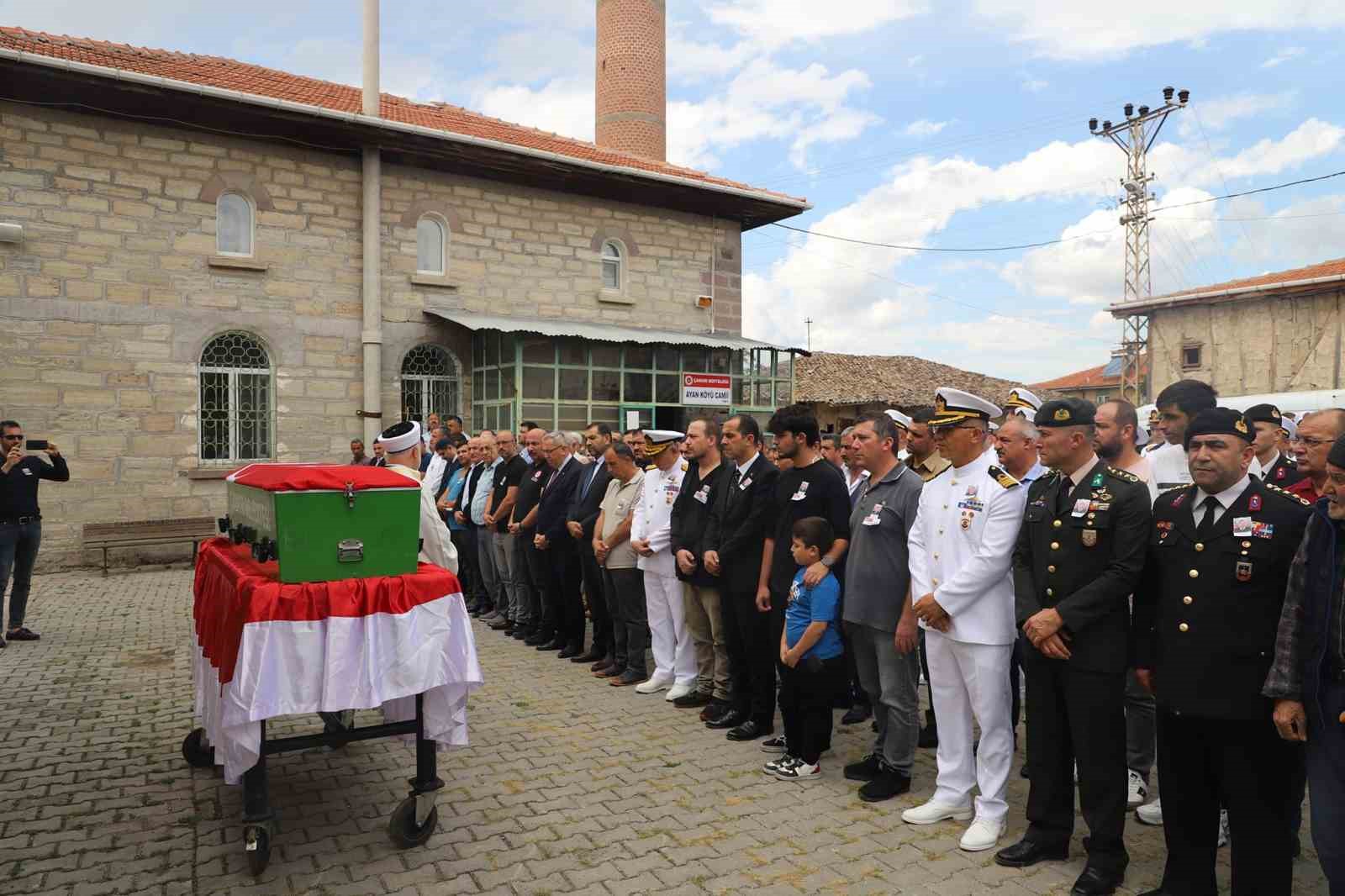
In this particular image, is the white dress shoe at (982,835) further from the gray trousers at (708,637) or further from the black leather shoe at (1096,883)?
the gray trousers at (708,637)

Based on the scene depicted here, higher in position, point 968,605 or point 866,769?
point 968,605

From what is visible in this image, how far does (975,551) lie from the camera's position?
4.30 meters

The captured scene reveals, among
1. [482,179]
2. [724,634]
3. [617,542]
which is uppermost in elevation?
[482,179]

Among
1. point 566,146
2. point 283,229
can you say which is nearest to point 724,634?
point 283,229

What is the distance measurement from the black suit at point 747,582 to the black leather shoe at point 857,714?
0.56m

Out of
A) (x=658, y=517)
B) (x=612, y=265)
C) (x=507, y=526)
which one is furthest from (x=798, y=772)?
(x=612, y=265)

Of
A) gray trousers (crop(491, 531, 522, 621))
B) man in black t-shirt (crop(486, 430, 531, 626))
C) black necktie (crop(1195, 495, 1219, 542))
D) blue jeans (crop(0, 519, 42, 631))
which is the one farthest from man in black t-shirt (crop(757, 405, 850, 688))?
blue jeans (crop(0, 519, 42, 631))

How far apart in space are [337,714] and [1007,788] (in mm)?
3838

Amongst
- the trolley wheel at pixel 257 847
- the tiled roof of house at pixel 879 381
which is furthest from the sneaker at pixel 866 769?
the tiled roof of house at pixel 879 381

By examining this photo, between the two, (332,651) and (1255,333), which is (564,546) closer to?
(332,651)

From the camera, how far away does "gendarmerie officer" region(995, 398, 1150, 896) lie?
3705 mm

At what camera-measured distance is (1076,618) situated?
3715mm

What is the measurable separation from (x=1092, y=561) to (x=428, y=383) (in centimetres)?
1263

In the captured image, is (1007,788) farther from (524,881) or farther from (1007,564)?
(524,881)
